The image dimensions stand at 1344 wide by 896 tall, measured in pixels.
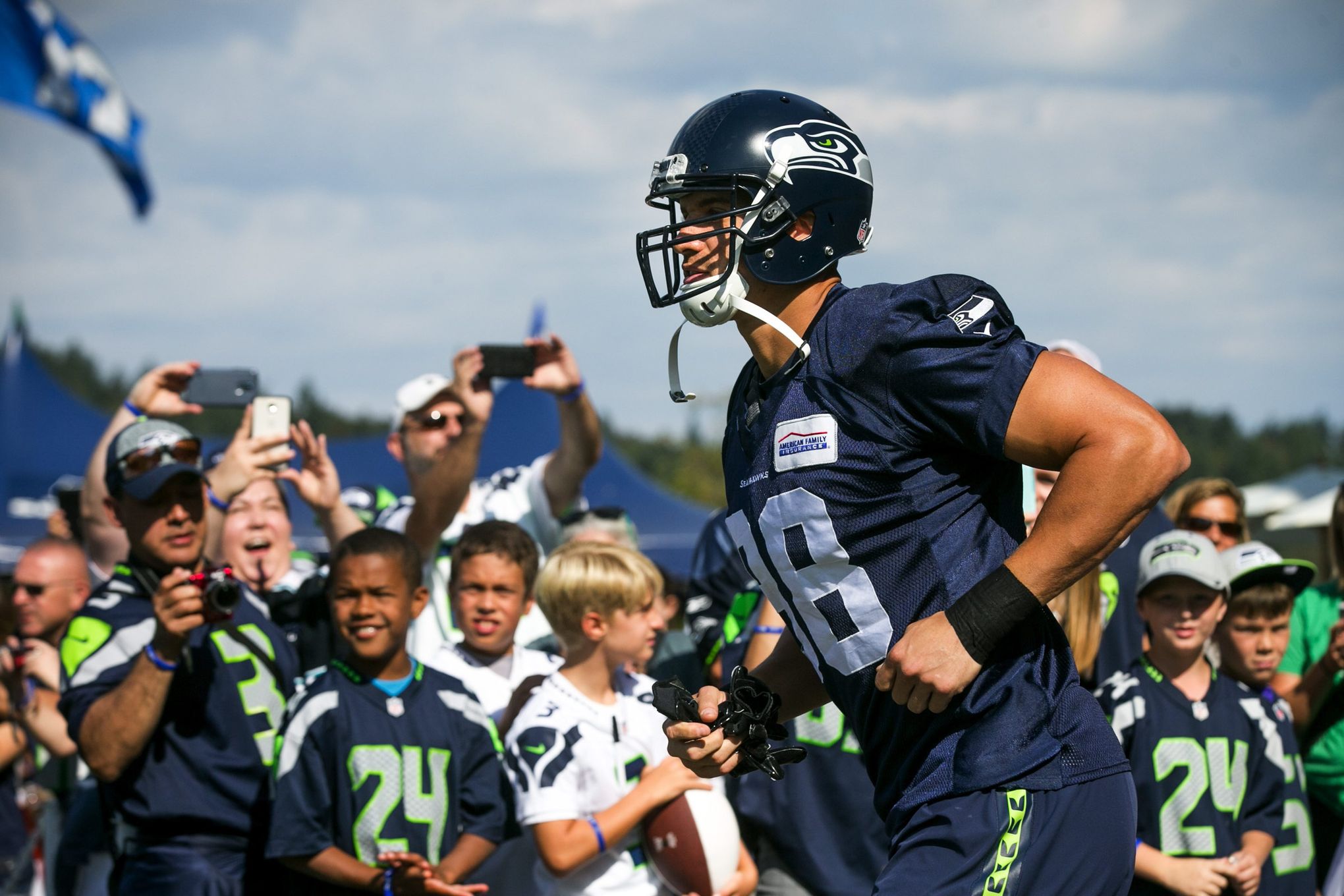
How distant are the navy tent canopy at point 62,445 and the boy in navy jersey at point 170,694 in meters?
10.9

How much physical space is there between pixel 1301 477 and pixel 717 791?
1457cm

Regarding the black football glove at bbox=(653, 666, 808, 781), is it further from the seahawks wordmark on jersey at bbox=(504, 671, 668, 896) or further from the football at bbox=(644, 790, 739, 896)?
the football at bbox=(644, 790, 739, 896)

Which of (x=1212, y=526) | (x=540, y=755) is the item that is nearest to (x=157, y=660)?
(x=540, y=755)

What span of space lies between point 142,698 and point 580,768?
1459 millimetres

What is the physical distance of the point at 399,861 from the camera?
4.12 metres

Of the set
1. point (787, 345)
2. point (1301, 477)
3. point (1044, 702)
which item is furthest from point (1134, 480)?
point (1301, 477)

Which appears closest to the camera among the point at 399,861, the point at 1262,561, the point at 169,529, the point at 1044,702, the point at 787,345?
the point at 1044,702

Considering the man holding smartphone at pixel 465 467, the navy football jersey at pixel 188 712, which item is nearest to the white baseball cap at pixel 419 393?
the man holding smartphone at pixel 465 467

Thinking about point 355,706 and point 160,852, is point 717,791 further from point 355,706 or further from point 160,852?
point 160,852

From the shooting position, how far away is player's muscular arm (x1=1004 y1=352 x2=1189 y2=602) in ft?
7.55

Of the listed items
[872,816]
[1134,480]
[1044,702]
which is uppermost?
[1134,480]

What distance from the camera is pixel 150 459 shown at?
180 inches

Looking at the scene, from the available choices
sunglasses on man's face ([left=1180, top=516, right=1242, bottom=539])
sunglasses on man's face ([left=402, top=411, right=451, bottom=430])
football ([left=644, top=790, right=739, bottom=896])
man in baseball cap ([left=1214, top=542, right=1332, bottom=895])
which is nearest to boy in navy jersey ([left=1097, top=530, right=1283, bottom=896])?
man in baseball cap ([left=1214, top=542, right=1332, bottom=895])

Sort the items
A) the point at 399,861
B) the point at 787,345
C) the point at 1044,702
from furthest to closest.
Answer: the point at 399,861 < the point at 787,345 < the point at 1044,702
